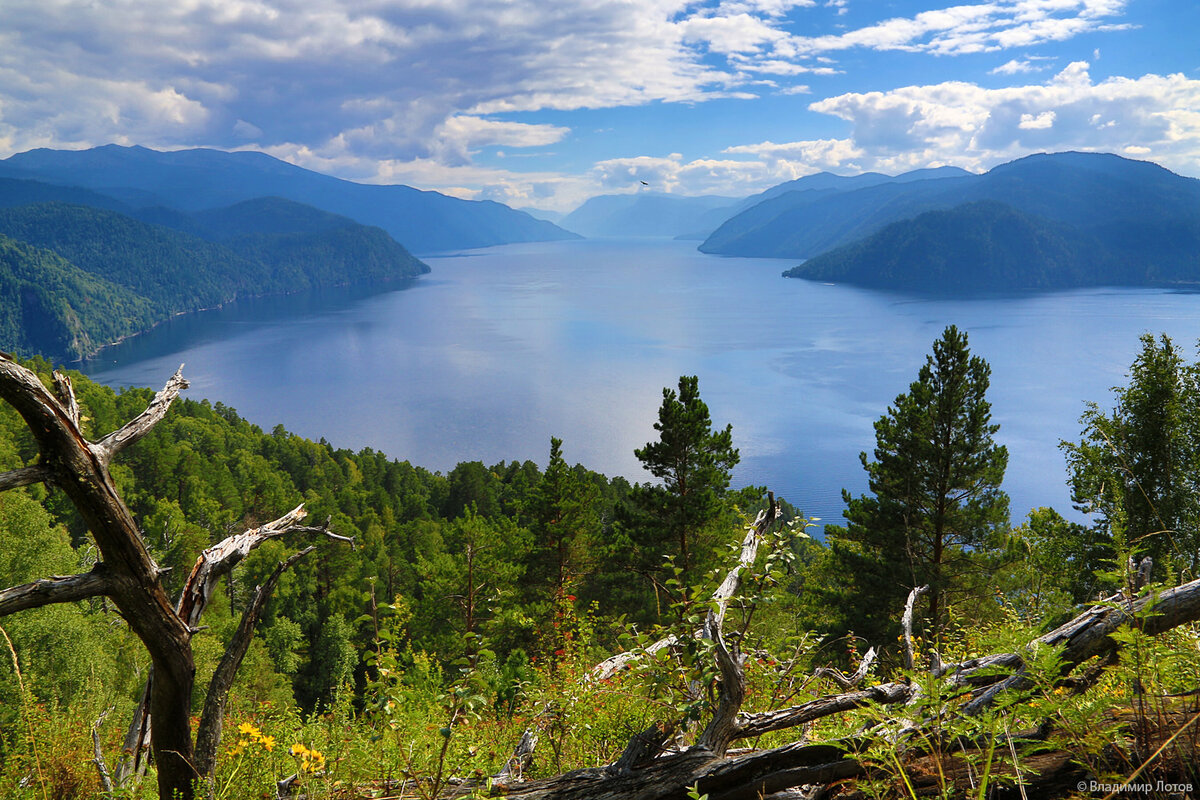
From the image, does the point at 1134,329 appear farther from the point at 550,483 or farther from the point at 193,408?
the point at 193,408

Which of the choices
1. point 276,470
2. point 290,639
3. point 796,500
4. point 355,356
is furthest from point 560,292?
point 290,639

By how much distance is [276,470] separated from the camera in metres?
59.5

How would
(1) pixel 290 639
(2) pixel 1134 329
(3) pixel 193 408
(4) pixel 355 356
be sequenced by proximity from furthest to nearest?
1. (4) pixel 355 356
2. (2) pixel 1134 329
3. (3) pixel 193 408
4. (1) pixel 290 639

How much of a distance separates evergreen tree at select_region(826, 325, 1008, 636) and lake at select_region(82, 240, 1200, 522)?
3122 centimetres

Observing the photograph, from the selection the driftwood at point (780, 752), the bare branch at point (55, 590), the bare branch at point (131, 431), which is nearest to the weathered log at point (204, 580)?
the bare branch at point (55, 590)

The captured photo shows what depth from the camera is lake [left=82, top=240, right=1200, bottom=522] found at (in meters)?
58.1

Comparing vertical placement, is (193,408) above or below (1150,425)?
below

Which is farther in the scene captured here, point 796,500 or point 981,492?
point 796,500

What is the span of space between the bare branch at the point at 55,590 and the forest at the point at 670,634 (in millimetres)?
13

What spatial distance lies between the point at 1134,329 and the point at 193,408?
13710cm

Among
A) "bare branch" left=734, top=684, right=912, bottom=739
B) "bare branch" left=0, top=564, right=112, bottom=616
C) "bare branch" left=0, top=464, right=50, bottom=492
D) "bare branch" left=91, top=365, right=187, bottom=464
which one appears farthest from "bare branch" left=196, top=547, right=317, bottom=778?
"bare branch" left=734, top=684, right=912, bottom=739

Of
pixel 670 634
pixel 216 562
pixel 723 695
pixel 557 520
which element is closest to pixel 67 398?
pixel 216 562

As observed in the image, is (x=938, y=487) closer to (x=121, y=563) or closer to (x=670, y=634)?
(x=670, y=634)

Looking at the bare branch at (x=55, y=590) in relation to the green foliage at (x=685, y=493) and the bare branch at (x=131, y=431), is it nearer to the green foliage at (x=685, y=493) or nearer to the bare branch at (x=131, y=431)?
the bare branch at (x=131, y=431)
